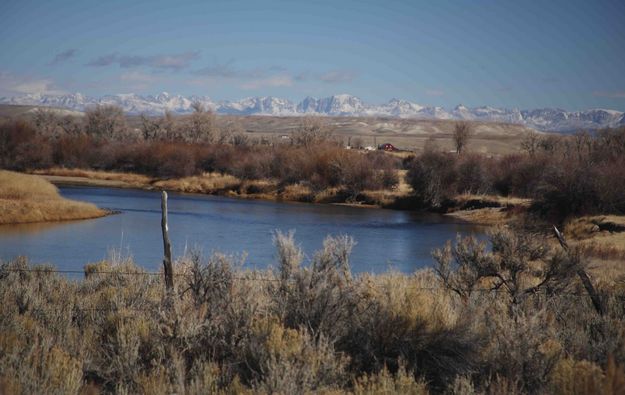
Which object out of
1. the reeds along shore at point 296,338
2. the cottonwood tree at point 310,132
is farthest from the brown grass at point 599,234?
the cottonwood tree at point 310,132

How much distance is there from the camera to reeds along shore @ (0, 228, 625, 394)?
743 centimetres

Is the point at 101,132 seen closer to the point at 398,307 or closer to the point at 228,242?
the point at 228,242

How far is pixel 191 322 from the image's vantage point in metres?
9.03

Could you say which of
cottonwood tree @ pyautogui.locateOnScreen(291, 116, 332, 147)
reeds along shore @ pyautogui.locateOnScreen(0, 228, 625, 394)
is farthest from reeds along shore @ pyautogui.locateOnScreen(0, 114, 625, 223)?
reeds along shore @ pyautogui.locateOnScreen(0, 228, 625, 394)

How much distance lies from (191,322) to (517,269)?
742cm

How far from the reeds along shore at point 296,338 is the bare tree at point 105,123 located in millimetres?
94529

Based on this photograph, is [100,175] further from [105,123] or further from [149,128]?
[105,123]

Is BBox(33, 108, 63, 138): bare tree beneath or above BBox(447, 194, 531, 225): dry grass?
above

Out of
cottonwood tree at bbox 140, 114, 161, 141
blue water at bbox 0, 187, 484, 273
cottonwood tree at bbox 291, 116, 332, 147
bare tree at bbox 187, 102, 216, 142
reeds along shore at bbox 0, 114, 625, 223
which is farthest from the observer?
cottonwood tree at bbox 140, 114, 161, 141

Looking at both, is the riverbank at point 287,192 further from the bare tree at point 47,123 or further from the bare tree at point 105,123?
the bare tree at point 105,123

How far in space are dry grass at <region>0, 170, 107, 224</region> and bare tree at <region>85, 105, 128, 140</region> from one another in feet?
192

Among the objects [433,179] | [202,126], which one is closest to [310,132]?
[202,126]

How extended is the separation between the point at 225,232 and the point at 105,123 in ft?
263

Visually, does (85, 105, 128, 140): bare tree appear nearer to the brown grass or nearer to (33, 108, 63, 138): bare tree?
(33, 108, 63, 138): bare tree
